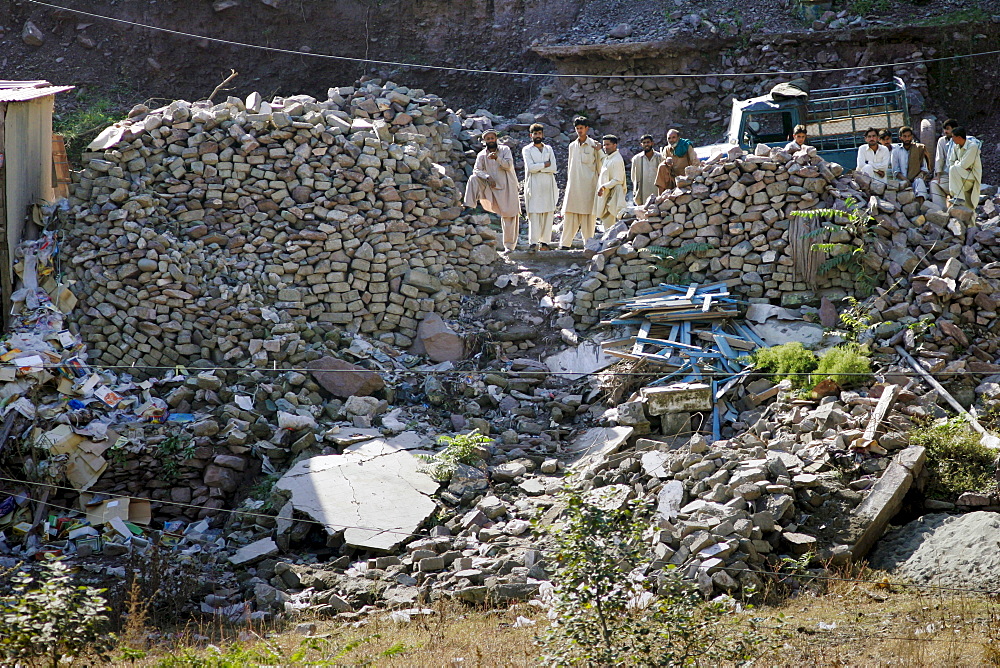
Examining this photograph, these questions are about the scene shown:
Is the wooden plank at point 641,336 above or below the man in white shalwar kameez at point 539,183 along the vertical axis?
below

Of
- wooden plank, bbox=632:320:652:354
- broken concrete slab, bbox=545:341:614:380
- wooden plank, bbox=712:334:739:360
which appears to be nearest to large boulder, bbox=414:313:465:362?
broken concrete slab, bbox=545:341:614:380

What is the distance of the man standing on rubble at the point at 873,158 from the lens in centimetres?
1106

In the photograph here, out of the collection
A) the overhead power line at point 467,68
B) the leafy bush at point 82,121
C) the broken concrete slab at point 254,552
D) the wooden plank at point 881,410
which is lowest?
the broken concrete slab at point 254,552

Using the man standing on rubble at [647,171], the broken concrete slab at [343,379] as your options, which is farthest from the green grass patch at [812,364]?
the broken concrete slab at [343,379]

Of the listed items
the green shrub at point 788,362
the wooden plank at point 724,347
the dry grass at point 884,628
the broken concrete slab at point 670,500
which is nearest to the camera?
the dry grass at point 884,628

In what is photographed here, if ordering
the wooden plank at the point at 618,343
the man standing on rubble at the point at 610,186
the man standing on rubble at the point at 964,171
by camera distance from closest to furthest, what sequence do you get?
the wooden plank at the point at 618,343 → the man standing on rubble at the point at 964,171 → the man standing on rubble at the point at 610,186

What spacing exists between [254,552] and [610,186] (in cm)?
586

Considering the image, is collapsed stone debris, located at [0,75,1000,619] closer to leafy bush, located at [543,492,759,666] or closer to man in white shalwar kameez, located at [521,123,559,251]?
man in white shalwar kameez, located at [521,123,559,251]

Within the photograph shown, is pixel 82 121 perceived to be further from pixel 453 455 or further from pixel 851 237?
pixel 851 237

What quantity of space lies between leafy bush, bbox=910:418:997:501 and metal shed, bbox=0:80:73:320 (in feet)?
29.2

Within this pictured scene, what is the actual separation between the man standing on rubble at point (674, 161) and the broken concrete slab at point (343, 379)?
394 cm

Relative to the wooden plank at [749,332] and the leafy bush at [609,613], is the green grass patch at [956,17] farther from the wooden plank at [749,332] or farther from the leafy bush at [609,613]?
the leafy bush at [609,613]

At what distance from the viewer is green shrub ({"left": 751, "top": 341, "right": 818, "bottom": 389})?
9250 mm

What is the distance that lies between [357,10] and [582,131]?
9910 mm
